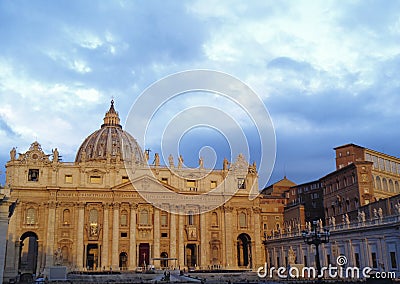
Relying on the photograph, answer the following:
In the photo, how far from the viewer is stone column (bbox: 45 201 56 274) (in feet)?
199

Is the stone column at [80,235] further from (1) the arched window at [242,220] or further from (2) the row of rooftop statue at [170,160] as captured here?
(1) the arched window at [242,220]

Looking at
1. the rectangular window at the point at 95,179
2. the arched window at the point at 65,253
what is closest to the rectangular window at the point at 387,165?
the rectangular window at the point at 95,179

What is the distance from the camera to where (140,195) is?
65875 mm

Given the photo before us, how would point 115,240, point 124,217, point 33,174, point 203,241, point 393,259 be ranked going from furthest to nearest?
1. point 203,241
2. point 124,217
3. point 33,174
4. point 115,240
5. point 393,259

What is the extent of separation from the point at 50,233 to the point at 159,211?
603 inches

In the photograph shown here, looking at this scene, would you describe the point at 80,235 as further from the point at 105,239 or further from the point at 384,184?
the point at 384,184

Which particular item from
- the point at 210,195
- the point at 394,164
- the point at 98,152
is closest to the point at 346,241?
the point at 394,164

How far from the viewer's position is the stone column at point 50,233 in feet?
199

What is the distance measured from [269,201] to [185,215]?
18.9 metres

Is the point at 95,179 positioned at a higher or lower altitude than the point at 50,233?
higher

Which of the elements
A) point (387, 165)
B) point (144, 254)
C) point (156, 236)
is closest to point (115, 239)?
point (144, 254)

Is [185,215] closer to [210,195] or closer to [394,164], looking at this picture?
[210,195]

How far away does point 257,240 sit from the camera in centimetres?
6925

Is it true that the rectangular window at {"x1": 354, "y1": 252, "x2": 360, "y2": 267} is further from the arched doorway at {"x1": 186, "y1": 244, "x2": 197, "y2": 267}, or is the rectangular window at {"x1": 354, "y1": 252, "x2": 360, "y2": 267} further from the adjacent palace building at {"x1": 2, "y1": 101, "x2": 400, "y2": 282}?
the arched doorway at {"x1": 186, "y1": 244, "x2": 197, "y2": 267}
